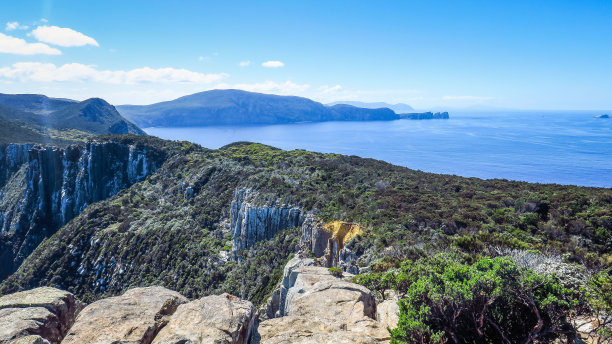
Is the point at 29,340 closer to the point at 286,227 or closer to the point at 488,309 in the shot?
the point at 488,309

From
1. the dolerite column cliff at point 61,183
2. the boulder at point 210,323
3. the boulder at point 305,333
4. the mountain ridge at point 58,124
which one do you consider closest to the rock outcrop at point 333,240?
the boulder at point 305,333

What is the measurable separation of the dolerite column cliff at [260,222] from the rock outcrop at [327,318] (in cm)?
2038

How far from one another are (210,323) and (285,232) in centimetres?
2656

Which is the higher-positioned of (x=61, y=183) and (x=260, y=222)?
(x=260, y=222)

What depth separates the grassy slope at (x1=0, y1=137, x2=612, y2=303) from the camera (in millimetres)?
22609

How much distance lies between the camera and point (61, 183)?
3115 inches

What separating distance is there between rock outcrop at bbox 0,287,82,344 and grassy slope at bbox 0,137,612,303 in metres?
17.3

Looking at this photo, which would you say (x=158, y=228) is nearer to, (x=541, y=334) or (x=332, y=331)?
(x=332, y=331)

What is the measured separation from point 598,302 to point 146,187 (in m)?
69.3

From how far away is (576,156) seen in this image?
372 feet

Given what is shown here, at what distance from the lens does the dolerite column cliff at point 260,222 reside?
36.7m

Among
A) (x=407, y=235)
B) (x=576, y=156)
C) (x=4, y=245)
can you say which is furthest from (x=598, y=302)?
(x=576, y=156)

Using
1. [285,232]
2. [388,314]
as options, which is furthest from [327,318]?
[285,232]

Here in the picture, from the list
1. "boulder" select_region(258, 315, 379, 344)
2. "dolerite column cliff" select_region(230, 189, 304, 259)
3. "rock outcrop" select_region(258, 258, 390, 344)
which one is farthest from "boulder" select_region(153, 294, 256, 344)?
"dolerite column cliff" select_region(230, 189, 304, 259)
